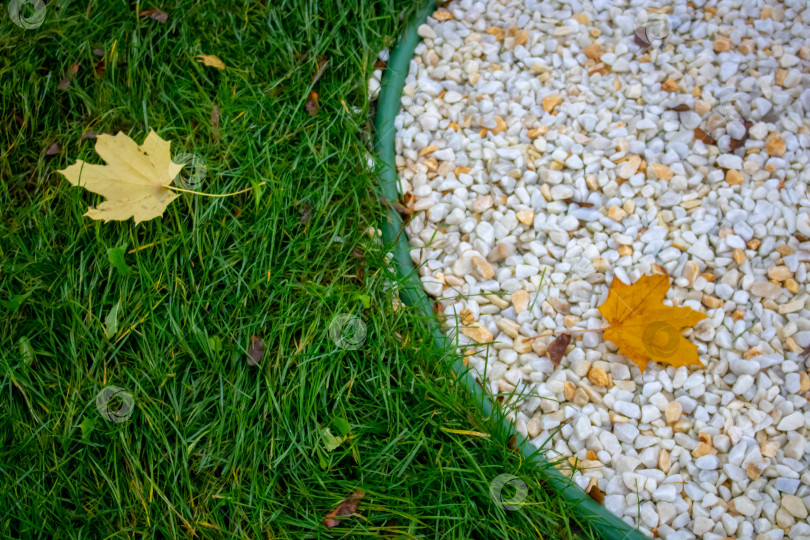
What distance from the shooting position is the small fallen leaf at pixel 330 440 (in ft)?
4.99

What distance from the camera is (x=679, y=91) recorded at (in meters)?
1.93

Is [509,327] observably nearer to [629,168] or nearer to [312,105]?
[629,168]

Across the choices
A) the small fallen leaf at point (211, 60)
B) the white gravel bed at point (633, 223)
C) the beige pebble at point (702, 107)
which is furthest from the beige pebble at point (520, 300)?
the small fallen leaf at point (211, 60)

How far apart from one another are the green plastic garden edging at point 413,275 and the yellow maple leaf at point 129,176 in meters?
0.61

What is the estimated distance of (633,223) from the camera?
1.77 m

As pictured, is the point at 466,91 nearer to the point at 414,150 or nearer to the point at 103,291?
the point at 414,150

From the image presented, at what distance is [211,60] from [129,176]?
0.51 meters

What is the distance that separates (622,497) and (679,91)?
4.09ft

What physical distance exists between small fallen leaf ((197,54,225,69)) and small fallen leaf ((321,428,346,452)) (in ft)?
3.95

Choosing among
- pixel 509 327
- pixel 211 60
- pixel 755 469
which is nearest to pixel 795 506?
pixel 755 469

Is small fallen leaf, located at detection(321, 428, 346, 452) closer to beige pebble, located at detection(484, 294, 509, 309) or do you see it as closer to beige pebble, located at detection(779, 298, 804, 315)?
beige pebble, located at detection(484, 294, 509, 309)

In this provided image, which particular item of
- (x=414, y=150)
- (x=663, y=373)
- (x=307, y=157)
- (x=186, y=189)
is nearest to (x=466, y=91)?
(x=414, y=150)

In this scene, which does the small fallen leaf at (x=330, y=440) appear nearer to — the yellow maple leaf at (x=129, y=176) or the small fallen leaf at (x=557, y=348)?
the small fallen leaf at (x=557, y=348)

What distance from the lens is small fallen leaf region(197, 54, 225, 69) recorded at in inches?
76.6
